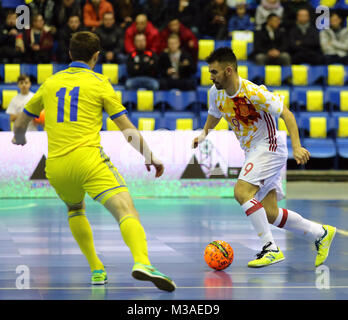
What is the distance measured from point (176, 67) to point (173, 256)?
10.3 meters

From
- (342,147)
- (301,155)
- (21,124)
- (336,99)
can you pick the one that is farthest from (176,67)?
(21,124)

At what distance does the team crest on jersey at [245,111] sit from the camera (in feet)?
24.5

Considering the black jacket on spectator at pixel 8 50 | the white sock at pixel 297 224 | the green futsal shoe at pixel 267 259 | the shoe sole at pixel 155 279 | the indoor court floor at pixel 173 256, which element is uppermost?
the black jacket on spectator at pixel 8 50

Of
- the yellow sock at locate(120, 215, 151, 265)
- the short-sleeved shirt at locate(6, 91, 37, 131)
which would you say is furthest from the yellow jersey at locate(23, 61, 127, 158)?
the short-sleeved shirt at locate(6, 91, 37, 131)

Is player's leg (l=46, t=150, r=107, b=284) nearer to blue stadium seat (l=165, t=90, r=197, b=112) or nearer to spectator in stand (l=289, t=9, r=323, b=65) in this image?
blue stadium seat (l=165, t=90, r=197, b=112)

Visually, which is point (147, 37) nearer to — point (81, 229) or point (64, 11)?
point (64, 11)

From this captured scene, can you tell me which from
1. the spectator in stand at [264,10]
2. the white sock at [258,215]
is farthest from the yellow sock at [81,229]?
the spectator in stand at [264,10]

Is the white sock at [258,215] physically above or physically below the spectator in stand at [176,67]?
below

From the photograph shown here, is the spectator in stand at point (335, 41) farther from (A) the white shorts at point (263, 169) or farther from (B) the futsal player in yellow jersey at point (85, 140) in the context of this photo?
(B) the futsal player in yellow jersey at point (85, 140)

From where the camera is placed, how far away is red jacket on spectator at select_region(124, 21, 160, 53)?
1825cm

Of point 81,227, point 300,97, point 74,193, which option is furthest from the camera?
point 300,97

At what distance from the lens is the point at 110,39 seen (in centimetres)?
1845

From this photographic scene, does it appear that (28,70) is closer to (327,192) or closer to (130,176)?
(130,176)
